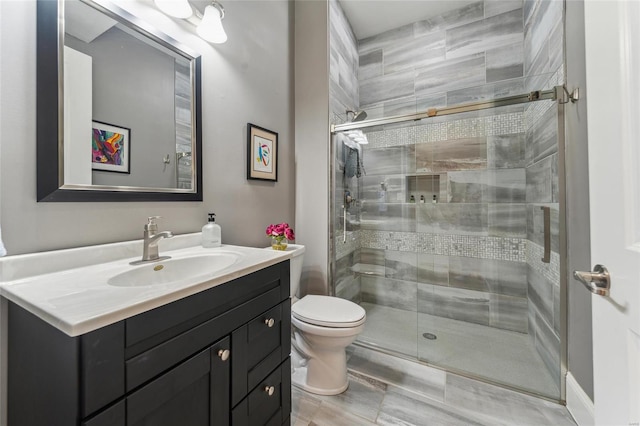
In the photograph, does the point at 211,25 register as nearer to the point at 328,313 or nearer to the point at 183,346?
the point at 183,346

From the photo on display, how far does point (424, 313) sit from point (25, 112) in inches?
105

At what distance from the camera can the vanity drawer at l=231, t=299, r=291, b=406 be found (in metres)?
0.83

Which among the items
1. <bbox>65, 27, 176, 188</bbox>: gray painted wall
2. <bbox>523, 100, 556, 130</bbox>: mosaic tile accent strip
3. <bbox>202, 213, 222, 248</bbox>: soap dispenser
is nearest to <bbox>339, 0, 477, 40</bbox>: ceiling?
<bbox>523, 100, 556, 130</bbox>: mosaic tile accent strip

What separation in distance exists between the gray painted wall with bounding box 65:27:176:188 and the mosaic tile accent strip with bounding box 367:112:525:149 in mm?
1665

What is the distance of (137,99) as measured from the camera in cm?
109

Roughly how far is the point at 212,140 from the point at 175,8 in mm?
595

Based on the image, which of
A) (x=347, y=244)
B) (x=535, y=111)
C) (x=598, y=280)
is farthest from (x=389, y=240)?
(x=598, y=280)

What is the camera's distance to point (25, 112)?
78 centimetres

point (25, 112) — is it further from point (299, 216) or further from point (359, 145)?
point (359, 145)

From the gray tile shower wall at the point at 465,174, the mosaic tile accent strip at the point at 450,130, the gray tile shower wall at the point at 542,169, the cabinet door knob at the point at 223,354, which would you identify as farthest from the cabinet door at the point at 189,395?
the mosaic tile accent strip at the point at 450,130

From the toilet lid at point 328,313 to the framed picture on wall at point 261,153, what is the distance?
0.91 meters

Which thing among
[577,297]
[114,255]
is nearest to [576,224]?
[577,297]

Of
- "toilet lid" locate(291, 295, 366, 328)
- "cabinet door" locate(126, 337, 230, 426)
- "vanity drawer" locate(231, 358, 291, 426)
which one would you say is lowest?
"vanity drawer" locate(231, 358, 291, 426)

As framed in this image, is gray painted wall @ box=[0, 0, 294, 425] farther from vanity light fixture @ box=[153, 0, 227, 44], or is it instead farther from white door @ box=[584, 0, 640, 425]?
white door @ box=[584, 0, 640, 425]
